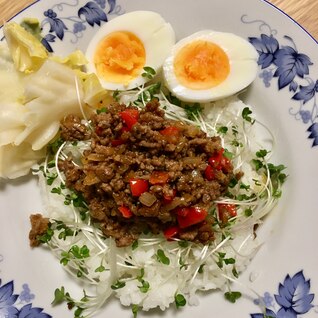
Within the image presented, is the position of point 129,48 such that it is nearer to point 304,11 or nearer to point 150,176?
point 150,176

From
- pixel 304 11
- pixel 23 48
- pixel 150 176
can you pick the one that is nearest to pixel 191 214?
pixel 150 176

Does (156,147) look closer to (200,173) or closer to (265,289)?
(200,173)

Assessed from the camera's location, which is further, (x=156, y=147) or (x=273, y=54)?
(x=273, y=54)

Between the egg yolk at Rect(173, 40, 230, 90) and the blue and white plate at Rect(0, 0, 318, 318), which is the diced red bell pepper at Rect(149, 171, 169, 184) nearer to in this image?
the egg yolk at Rect(173, 40, 230, 90)

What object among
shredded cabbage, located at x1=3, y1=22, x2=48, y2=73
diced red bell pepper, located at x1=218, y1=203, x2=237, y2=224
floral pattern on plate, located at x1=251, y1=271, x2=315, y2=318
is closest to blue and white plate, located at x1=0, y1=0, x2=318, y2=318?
floral pattern on plate, located at x1=251, y1=271, x2=315, y2=318

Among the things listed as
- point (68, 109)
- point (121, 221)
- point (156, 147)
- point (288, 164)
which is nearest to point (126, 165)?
point (156, 147)

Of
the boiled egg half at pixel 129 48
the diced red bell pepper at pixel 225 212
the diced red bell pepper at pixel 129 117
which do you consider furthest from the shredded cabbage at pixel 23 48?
the diced red bell pepper at pixel 225 212
